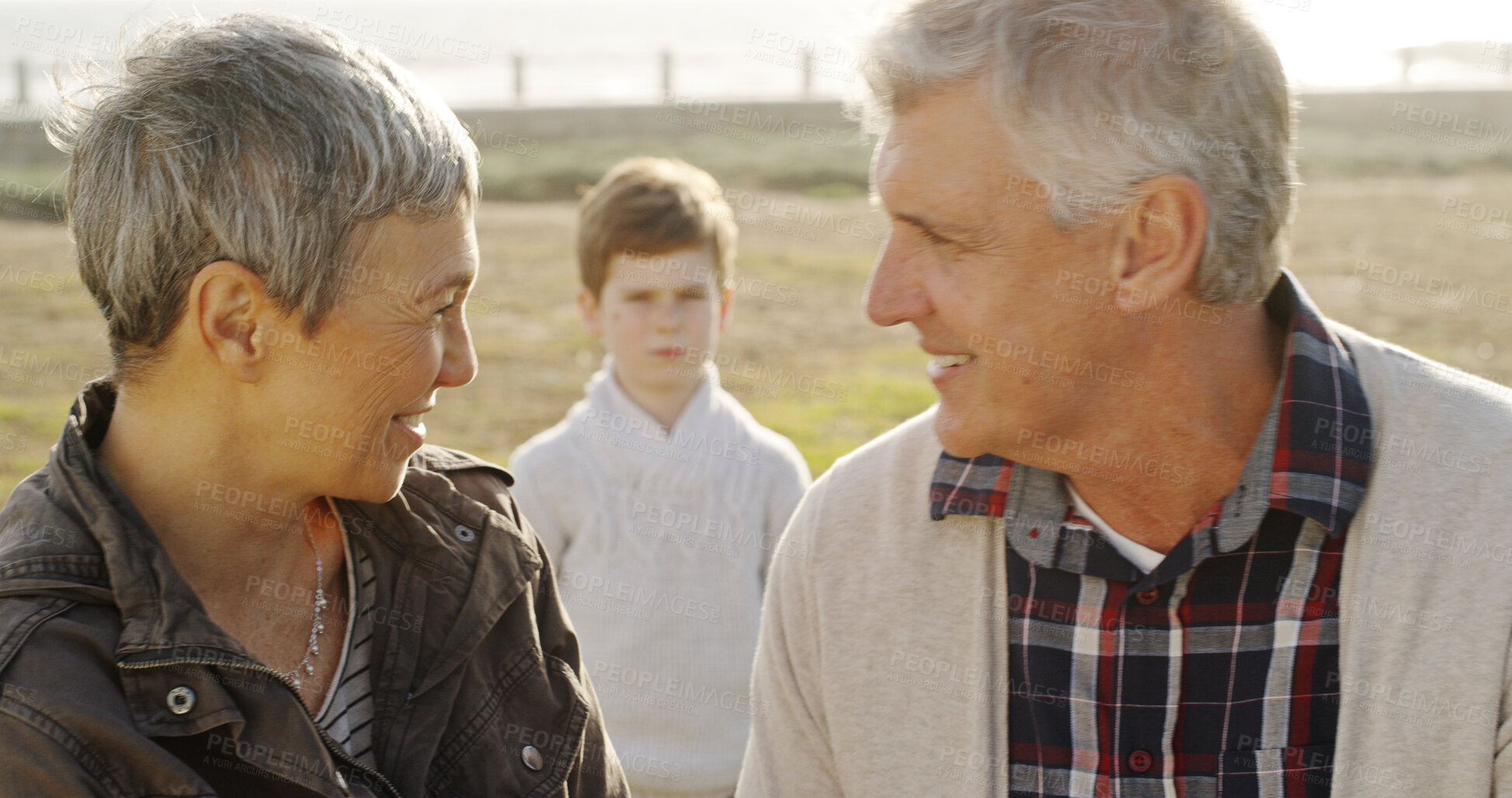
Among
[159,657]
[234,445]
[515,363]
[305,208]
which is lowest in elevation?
[515,363]

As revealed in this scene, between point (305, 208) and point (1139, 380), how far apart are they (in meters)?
1.27

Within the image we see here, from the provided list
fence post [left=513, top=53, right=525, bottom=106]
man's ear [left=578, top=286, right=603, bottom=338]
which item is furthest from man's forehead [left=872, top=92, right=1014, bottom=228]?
fence post [left=513, top=53, right=525, bottom=106]

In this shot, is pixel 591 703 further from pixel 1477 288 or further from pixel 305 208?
Result: pixel 1477 288

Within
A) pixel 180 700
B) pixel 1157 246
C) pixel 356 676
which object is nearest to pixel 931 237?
pixel 1157 246

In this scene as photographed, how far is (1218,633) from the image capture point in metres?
1.83

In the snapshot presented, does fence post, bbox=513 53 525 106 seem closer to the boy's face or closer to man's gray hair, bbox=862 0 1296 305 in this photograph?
the boy's face

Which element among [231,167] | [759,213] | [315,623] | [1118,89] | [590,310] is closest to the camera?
[231,167]

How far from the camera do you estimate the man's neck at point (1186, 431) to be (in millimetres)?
1894

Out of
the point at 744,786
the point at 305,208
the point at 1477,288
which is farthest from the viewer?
the point at 1477,288

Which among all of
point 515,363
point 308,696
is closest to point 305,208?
point 308,696

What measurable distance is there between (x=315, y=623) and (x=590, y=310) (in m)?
1.84

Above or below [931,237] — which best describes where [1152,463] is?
below

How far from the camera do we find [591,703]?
2047 mm

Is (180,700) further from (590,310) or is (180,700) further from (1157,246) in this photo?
(590,310)
